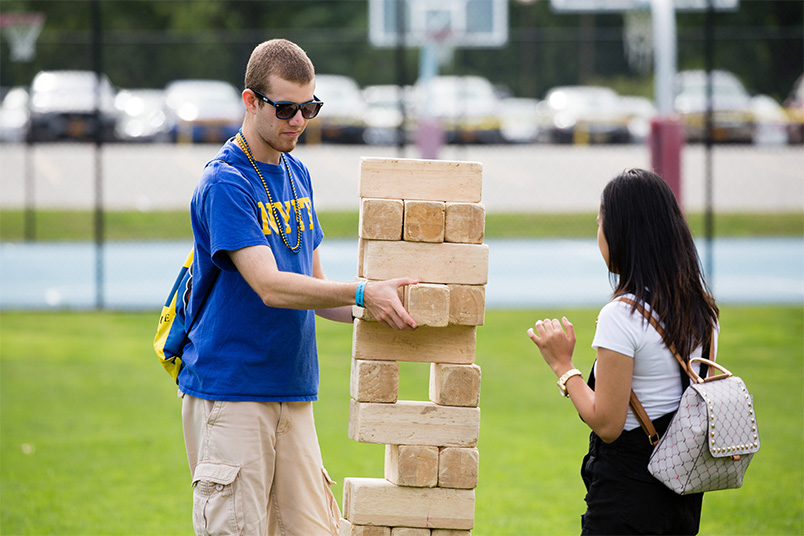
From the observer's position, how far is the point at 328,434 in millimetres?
7234

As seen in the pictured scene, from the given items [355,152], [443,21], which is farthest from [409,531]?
[355,152]

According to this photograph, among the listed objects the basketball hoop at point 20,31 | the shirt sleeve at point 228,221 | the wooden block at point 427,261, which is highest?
the basketball hoop at point 20,31

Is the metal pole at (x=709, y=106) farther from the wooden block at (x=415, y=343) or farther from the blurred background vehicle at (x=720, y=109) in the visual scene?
Result: the blurred background vehicle at (x=720, y=109)

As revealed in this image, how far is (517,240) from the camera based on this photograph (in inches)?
750

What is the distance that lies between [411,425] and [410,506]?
29 centimetres

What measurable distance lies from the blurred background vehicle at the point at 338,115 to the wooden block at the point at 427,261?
58.6 ft

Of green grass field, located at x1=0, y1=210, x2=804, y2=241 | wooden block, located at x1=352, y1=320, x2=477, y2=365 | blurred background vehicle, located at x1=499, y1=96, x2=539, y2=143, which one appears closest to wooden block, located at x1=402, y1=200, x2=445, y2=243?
wooden block, located at x1=352, y1=320, x2=477, y2=365

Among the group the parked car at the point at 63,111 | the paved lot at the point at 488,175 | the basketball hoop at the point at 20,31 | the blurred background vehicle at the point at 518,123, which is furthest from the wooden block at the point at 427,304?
the blurred background vehicle at the point at 518,123

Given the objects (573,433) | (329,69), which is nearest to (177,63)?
(329,69)

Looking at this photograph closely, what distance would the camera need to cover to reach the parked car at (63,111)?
23.3 m

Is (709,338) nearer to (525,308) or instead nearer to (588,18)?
(525,308)

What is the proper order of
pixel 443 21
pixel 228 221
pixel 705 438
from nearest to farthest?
pixel 705 438 < pixel 228 221 < pixel 443 21

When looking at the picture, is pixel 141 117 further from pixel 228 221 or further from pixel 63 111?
pixel 228 221

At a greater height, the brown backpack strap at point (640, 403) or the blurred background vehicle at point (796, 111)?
the blurred background vehicle at point (796, 111)
